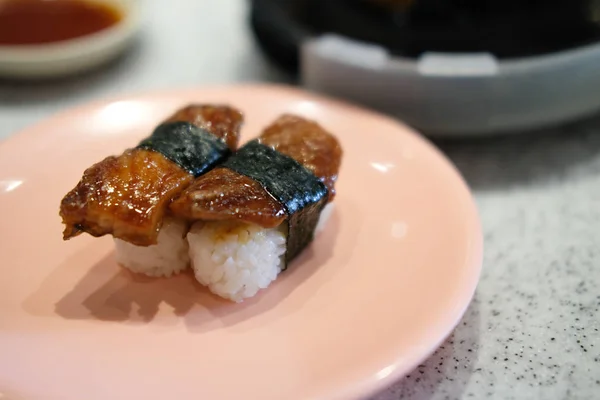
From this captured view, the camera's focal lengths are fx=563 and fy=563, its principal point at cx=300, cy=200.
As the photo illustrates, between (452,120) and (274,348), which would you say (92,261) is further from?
(452,120)

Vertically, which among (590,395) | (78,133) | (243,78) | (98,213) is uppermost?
(98,213)

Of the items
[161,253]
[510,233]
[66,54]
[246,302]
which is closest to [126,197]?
[161,253]

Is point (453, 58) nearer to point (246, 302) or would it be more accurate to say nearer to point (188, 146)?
point (188, 146)

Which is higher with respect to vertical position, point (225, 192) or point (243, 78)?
point (225, 192)

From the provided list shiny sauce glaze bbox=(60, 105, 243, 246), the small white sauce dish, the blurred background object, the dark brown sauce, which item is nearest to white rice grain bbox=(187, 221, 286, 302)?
shiny sauce glaze bbox=(60, 105, 243, 246)

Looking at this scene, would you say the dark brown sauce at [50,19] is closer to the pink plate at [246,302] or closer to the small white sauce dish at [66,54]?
the small white sauce dish at [66,54]

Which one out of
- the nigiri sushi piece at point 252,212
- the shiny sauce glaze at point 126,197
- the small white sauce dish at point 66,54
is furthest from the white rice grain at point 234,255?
the small white sauce dish at point 66,54

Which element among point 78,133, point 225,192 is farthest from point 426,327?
point 78,133
